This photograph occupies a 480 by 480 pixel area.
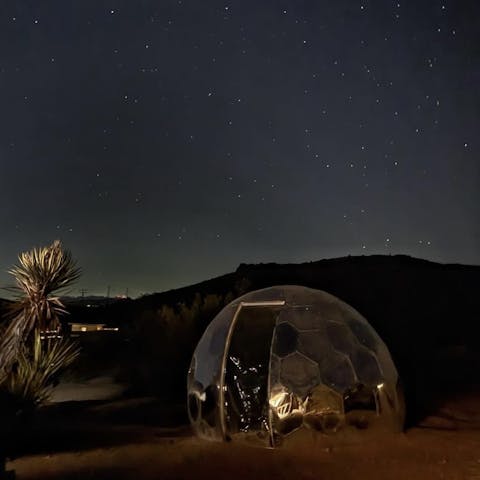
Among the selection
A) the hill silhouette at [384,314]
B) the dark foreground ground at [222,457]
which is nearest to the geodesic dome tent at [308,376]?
the dark foreground ground at [222,457]

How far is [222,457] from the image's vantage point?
24.1 feet

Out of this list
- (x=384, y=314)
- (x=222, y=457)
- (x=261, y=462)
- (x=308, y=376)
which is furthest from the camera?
(x=384, y=314)

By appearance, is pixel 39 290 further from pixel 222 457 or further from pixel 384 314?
pixel 384 314

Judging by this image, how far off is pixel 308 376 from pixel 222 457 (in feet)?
5.23

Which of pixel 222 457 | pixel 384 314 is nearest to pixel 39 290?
pixel 222 457

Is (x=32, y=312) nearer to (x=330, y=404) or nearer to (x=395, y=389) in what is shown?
(x=330, y=404)

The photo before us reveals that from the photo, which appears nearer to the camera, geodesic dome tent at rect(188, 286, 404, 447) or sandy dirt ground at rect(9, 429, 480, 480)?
sandy dirt ground at rect(9, 429, 480, 480)

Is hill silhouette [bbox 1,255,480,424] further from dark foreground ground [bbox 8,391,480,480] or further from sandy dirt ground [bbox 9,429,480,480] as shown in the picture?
sandy dirt ground [bbox 9,429,480,480]

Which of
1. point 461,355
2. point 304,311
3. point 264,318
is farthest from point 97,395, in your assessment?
point 461,355

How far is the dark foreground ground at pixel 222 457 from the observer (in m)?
6.54

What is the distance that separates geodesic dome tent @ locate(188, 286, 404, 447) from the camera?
25.5 ft

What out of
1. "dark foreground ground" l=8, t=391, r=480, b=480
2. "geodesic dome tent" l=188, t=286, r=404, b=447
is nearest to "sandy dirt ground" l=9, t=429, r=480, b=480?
"dark foreground ground" l=8, t=391, r=480, b=480

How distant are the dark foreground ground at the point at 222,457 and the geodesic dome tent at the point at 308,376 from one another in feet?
0.99

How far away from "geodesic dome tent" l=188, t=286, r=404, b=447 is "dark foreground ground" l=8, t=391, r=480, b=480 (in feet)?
0.99
